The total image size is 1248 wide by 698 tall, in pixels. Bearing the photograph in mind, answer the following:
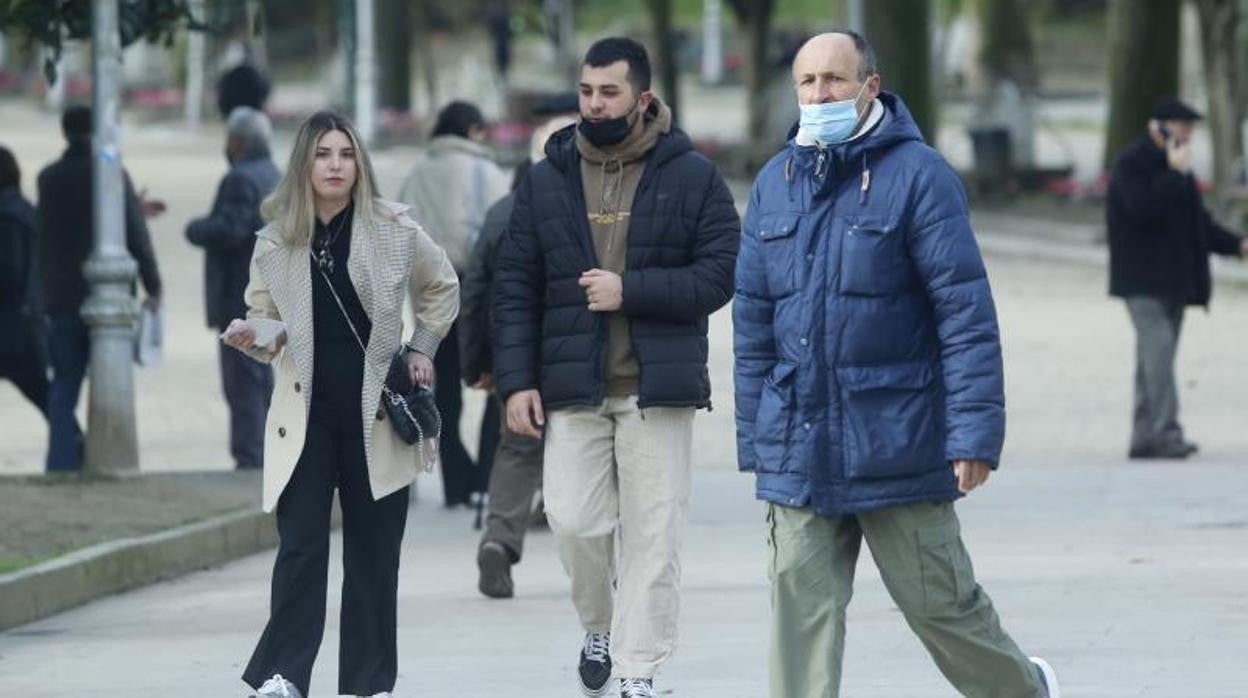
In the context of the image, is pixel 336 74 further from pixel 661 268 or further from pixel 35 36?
pixel 661 268

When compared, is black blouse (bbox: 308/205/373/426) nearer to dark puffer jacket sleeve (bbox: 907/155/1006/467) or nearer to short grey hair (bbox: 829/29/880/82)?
short grey hair (bbox: 829/29/880/82)

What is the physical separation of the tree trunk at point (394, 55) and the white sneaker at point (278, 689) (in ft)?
132

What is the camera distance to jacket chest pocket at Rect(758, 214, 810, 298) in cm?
716

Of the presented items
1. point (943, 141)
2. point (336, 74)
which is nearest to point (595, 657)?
point (943, 141)

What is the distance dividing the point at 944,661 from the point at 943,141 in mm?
38632

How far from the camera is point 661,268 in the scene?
8609 mm

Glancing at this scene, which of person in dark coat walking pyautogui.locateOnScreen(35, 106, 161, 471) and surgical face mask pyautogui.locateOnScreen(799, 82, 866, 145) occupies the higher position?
surgical face mask pyautogui.locateOnScreen(799, 82, 866, 145)

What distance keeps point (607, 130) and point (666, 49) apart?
110ft

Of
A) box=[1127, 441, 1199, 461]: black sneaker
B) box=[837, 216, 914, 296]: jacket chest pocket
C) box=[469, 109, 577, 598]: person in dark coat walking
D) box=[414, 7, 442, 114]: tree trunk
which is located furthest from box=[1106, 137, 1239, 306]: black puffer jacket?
box=[414, 7, 442, 114]: tree trunk

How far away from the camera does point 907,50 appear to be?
33344mm

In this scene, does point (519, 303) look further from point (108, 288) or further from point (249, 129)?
point (249, 129)

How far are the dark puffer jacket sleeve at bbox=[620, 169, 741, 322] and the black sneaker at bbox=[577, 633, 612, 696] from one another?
0.98m

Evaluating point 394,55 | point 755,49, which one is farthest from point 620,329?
point 394,55

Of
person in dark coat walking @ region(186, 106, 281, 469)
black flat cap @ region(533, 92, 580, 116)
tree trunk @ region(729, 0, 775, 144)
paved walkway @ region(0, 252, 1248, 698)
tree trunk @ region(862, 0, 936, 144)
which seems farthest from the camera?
tree trunk @ region(729, 0, 775, 144)
